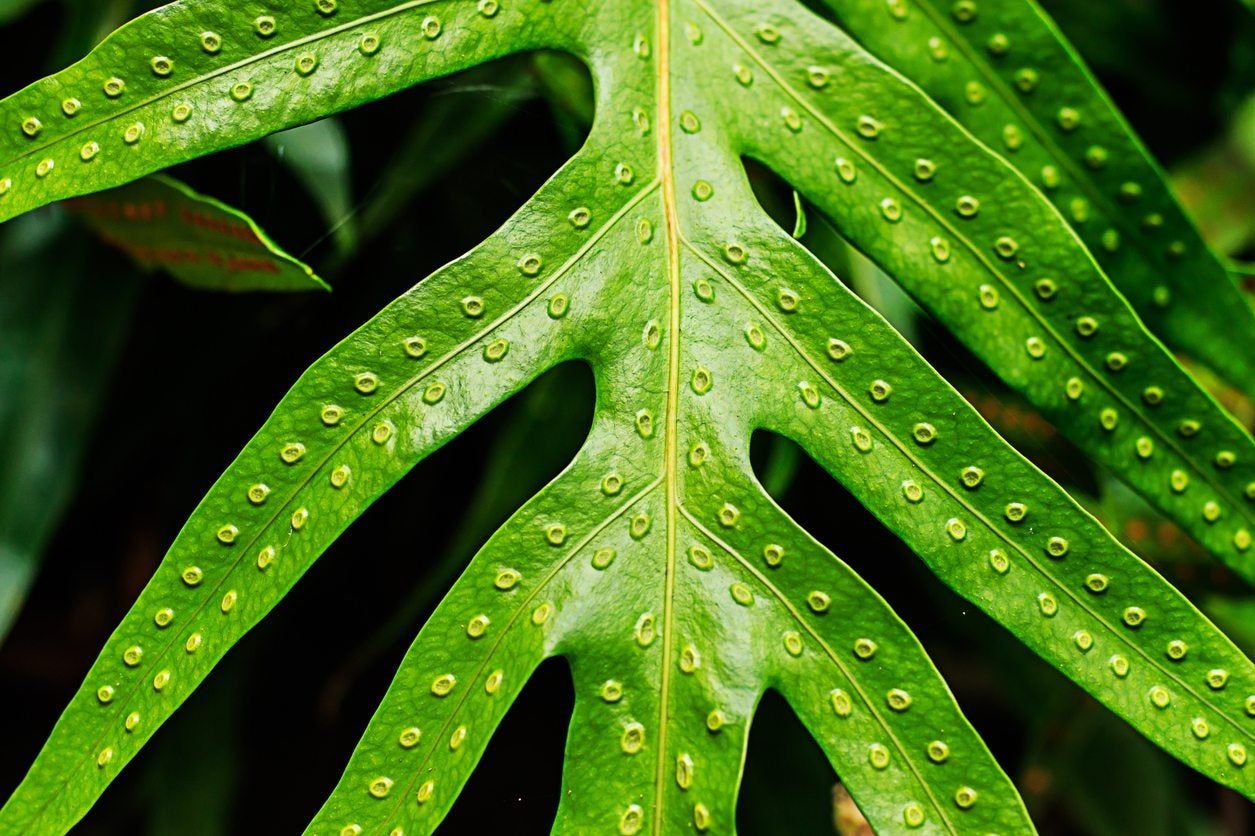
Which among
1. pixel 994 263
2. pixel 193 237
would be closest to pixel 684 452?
pixel 994 263

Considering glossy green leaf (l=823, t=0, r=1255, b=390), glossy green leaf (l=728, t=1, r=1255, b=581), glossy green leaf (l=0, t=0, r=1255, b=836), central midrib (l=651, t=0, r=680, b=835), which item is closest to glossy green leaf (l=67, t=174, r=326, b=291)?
glossy green leaf (l=0, t=0, r=1255, b=836)

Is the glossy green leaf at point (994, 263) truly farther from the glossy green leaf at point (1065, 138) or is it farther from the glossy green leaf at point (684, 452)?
the glossy green leaf at point (1065, 138)

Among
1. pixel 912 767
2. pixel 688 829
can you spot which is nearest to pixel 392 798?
pixel 688 829

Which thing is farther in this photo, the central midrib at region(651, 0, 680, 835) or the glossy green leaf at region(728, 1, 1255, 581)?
the glossy green leaf at region(728, 1, 1255, 581)

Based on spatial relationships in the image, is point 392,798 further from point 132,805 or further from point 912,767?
point 132,805

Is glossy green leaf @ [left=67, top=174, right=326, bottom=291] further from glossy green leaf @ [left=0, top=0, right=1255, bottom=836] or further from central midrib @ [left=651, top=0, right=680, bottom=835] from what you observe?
central midrib @ [left=651, top=0, right=680, bottom=835]

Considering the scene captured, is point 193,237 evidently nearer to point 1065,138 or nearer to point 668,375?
point 668,375
